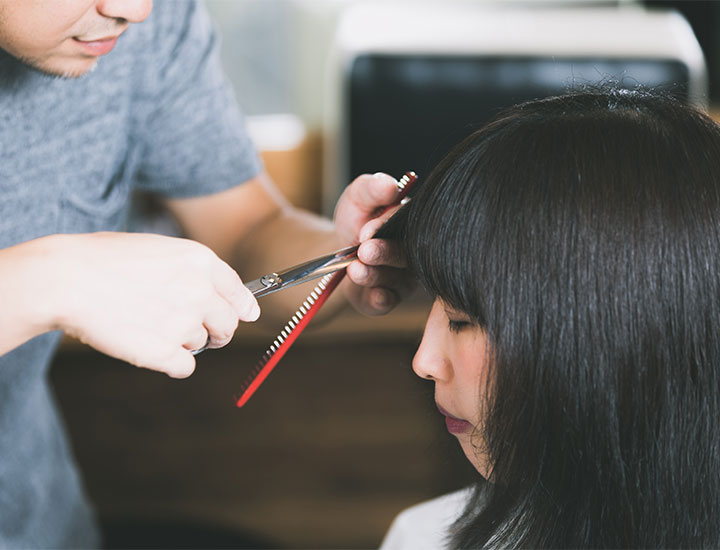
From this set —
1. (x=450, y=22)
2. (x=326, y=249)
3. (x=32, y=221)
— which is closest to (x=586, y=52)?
(x=450, y=22)

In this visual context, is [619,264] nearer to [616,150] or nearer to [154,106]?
[616,150]

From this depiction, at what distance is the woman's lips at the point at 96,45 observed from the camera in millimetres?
812

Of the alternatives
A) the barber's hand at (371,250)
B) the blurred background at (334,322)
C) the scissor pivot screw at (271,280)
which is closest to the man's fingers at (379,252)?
the barber's hand at (371,250)

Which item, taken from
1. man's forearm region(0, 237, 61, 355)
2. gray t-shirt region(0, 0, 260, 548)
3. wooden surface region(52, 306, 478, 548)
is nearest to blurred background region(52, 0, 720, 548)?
wooden surface region(52, 306, 478, 548)

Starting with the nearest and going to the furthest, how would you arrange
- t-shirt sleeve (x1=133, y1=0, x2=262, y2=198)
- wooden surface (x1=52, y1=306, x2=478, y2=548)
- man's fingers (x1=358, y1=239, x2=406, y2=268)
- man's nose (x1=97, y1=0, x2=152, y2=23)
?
man's nose (x1=97, y1=0, x2=152, y2=23)
man's fingers (x1=358, y1=239, x2=406, y2=268)
t-shirt sleeve (x1=133, y1=0, x2=262, y2=198)
wooden surface (x1=52, y1=306, x2=478, y2=548)

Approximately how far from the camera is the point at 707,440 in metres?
0.78

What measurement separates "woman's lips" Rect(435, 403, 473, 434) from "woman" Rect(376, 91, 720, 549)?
58 mm

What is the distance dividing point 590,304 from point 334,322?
4.26ft

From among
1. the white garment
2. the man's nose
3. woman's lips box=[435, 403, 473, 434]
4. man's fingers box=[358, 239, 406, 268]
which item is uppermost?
the man's nose

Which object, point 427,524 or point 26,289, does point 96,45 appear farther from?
point 427,524

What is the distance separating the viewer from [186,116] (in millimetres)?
1162

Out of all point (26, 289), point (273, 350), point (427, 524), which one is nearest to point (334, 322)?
point (427, 524)

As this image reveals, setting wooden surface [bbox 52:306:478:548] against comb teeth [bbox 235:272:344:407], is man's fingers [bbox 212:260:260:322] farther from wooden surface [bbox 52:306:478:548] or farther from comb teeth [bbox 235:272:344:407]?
wooden surface [bbox 52:306:478:548]

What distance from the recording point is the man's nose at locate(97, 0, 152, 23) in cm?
77
